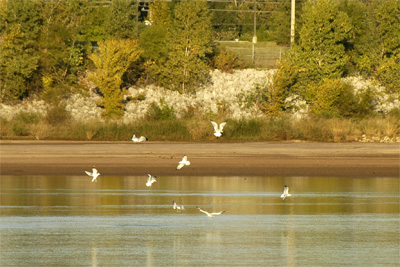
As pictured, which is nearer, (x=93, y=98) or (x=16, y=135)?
(x=16, y=135)

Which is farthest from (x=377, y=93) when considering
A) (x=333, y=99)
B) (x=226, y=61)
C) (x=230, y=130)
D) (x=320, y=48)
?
(x=230, y=130)

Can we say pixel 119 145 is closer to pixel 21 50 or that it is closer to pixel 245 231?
pixel 21 50

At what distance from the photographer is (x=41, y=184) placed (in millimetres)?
19797

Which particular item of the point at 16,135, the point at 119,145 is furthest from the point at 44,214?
the point at 16,135

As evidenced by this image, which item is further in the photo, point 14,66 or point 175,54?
point 175,54

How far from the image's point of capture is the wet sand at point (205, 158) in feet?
72.6

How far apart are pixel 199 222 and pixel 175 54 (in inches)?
924

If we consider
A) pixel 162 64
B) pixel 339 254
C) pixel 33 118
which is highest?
pixel 162 64

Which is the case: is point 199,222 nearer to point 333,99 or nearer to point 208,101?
point 333,99

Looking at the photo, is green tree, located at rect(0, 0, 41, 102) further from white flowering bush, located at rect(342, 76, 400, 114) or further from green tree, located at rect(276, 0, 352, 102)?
white flowering bush, located at rect(342, 76, 400, 114)

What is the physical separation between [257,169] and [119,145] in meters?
6.63

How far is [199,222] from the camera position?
14594 mm

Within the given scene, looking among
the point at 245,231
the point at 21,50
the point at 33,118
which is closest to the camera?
the point at 245,231

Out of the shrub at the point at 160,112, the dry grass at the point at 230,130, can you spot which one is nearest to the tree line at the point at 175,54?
the shrub at the point at 160,112
